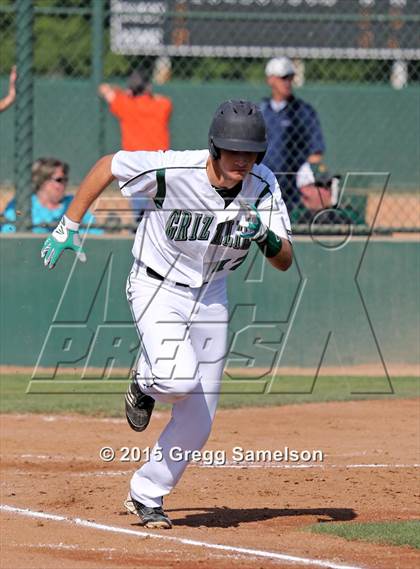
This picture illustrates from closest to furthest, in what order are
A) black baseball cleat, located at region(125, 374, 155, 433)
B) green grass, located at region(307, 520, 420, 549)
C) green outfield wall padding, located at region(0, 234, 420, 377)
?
green grass, located at region(307, 520, 420, 549)
black baseball cleat, located at region(125, 374, 155, 433)
green outfield wall padding, located at region(0, 234, 420, 377)

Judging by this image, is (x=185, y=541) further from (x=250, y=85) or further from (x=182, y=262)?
(x=250, y=85)

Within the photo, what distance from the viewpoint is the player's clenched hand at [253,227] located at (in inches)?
224

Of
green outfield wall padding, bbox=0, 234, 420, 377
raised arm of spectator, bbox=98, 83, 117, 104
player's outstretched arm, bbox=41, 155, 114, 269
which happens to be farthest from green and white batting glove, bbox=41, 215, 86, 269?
raised arm of spectator, bbox=98, 83, 117, 104

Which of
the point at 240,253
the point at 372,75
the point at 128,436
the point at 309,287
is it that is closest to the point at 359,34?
the point at 372,75

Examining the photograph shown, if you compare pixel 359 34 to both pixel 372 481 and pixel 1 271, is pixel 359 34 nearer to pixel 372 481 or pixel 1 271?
pixel 1 271

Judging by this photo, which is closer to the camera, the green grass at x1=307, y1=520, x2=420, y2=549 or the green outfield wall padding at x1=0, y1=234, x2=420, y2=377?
the green grass at x1=307, y1=520, x2=420, y2=549

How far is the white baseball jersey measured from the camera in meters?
6.02

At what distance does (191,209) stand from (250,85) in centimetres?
1371

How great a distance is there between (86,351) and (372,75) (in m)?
9.13

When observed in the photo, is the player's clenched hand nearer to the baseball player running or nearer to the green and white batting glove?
the baseball player running

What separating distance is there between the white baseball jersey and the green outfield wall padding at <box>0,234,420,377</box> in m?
4.74

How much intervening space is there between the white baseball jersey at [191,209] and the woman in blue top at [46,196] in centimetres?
499

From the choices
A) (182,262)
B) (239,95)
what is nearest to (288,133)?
(182,262)

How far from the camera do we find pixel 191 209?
6016 millimetres
